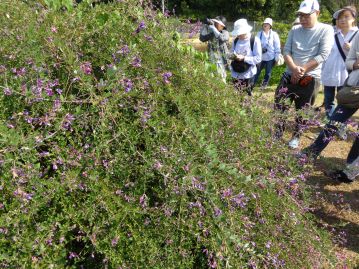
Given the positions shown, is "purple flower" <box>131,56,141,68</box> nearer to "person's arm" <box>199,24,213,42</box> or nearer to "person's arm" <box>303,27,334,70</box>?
"person's arm" <box>303,27,334,70</box>

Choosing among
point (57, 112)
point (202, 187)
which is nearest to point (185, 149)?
point (202, 187)

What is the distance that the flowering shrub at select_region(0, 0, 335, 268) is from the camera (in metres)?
1.61

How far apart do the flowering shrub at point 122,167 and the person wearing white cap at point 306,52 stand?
89.4 inches

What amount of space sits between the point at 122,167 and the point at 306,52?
3.30m

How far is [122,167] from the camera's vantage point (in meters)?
1.75

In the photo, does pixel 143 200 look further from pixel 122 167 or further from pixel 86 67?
pixel 86 67

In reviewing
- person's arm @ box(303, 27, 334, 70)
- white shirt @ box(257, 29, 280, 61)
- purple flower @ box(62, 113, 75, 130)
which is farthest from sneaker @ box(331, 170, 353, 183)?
white shirt @ box(257, 29, 280, 61)

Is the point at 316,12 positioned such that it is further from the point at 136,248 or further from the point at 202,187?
the point at 136,248

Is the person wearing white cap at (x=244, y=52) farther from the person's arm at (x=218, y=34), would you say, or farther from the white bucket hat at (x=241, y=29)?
the person's arm at (x=218, y=34)

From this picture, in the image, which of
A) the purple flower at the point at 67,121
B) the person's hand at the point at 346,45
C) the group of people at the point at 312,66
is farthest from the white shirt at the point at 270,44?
the purple flower at the point at 67,121

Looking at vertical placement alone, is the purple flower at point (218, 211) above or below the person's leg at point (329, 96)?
above

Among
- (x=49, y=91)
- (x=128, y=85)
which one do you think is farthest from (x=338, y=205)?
(x=49, y=91)

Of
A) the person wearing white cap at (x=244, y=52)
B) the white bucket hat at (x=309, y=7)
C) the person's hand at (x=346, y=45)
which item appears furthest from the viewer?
the person wearing white cap at (x=244, y=52)

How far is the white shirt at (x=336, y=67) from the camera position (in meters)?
5.24
